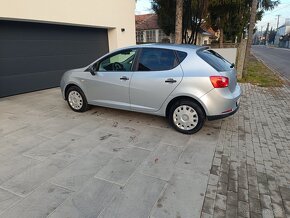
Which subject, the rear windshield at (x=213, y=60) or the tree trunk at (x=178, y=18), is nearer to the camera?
the rear windshield at (x=213, y=60)

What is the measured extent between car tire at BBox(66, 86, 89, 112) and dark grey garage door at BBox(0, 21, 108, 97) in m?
2.70

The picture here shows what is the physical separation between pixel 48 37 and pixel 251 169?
7316mm

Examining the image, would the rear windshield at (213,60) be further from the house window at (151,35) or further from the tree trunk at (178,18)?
the house window at (151,35)

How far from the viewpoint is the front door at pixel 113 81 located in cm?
453

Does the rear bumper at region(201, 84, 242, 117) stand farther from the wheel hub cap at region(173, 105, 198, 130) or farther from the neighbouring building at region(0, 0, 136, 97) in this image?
the neighbouring building at region(0, 0, 136, 97)

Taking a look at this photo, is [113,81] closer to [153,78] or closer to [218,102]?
[153,78]

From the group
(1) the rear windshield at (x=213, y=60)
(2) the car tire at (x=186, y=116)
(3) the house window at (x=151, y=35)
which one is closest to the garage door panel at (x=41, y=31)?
(2) the car tire at (x=186, y=116)

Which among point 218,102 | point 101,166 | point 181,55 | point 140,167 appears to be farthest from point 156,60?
point 101,166

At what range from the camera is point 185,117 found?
4090mm

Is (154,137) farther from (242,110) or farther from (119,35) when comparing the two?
(119,35)

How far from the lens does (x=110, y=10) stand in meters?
9.56

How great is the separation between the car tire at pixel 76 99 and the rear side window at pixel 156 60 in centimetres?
165

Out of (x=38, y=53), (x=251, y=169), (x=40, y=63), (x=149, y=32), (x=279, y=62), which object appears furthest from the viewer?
(x=149, y=32)

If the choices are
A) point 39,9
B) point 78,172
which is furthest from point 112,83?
point 39,9
